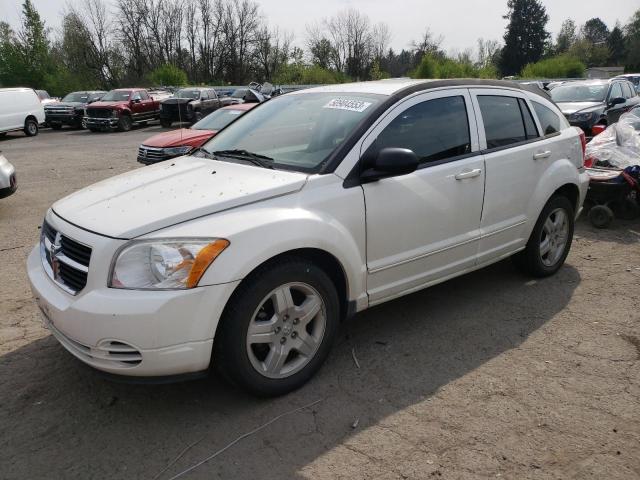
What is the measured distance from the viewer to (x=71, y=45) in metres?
58.1

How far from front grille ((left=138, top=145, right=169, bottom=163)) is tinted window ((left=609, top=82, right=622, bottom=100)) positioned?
1061 centimetres

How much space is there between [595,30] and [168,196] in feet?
348

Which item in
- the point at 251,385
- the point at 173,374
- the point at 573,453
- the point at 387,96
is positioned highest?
the point at 387,96

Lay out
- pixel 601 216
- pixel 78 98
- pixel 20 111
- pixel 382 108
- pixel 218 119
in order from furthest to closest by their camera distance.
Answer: pixel 78 98 → pixel 20 111 → pixel 218 119 → pixel 601 216 → pixel 382 108

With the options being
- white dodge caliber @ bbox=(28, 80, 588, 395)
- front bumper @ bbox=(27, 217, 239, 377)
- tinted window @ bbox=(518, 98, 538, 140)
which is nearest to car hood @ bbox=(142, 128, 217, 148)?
white dodge caliber @ bbox=(28, 80, 588, 395)

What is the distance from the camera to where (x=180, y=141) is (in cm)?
1034

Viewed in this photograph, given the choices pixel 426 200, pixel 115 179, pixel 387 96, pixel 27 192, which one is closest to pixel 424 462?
pixel 426 200

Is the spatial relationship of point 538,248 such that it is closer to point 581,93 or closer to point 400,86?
point 400,86

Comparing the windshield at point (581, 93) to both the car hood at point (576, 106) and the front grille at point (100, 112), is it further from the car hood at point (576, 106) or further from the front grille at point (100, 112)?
the front grille at point (100, 112)

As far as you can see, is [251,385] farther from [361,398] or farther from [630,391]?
[630,391]

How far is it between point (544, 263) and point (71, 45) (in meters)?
64.3

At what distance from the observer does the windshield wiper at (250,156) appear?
348 centimetres

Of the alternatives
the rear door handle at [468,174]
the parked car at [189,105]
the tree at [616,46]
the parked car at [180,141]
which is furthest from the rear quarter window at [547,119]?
the tree at [616,46]

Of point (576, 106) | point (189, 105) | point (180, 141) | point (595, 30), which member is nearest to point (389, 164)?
point (180, 141)
